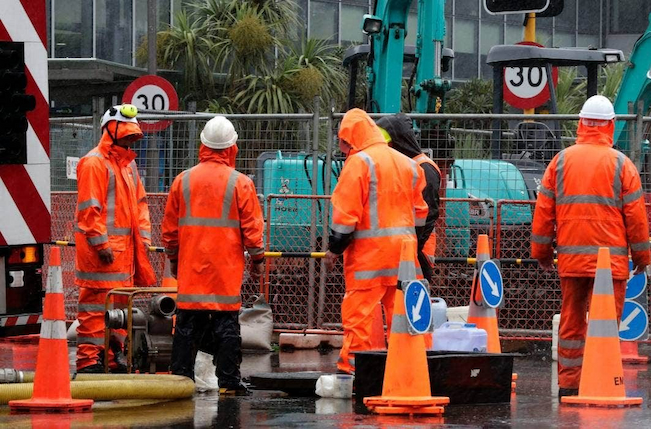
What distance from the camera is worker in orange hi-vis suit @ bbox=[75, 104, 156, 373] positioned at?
10.9m

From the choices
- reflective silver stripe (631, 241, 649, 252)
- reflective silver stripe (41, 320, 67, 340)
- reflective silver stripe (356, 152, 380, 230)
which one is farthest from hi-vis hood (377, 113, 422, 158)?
reflective silver stripe (41, 320, 67, 340)

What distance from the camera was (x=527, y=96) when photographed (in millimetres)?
20109

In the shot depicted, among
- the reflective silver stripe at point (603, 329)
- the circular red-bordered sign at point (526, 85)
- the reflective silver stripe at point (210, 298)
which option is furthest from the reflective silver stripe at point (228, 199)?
A: the circular red-bordered sign at point (526, 85)

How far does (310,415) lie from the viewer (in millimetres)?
8938

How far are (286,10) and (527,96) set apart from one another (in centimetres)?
1492

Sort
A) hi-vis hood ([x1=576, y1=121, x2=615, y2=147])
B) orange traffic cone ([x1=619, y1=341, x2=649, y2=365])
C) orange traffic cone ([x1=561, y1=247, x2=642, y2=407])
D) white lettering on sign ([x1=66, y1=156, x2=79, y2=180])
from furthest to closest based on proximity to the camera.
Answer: white lettering on sign ([x1=66, y1=156, x2=79, y2=180])
orange traffic cone ([x1=619, y1=341, x2=649, y2=365])
hi-vis hood ([x1=576, y1=121, x2=615, y2=147])
orange traffic cone ([x1=561, y1=247, x2=642, y2=407])

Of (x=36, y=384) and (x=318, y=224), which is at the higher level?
(x=318, y=224)

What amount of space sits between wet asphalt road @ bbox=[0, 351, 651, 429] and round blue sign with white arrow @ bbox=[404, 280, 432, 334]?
560 millimetres

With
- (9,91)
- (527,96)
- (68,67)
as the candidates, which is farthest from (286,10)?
(9,91)

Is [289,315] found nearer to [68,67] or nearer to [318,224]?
[318,224]

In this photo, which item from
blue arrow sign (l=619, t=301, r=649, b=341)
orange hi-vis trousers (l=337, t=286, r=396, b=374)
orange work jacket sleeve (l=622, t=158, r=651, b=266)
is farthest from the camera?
blue arrow sign (l=619, t=301, r=649, b=341)

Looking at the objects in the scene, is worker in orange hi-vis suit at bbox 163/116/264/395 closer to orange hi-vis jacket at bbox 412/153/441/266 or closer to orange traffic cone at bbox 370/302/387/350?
orange traffic cone at bbox 370/302/387/350

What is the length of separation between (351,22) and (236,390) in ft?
102

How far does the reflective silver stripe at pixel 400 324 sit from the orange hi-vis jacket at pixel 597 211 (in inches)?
64.2
